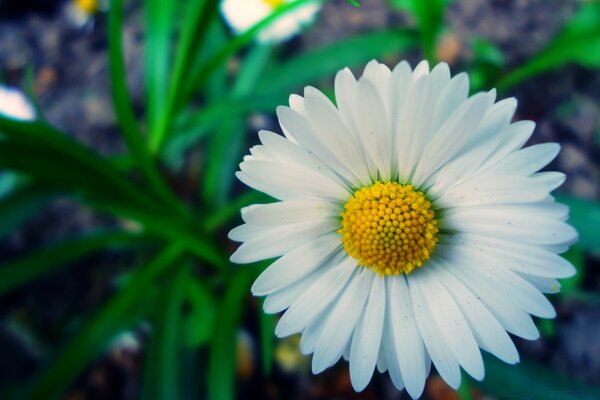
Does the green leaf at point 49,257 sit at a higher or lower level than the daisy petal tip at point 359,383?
higher

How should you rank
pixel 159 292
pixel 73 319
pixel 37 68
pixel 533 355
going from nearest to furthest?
pixel 159 292 → pixel 533 355 → pixel 73 319 → pixel 37 68

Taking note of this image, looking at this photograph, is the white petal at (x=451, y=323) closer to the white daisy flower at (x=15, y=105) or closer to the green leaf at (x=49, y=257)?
the green leaf at (x=49, y=257)

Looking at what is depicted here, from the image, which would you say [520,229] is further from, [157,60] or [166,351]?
[157,60]

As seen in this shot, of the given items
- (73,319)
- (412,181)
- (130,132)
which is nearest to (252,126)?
(130,132)

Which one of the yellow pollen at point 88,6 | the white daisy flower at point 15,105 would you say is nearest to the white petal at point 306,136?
the white daisy flower at point 15,105

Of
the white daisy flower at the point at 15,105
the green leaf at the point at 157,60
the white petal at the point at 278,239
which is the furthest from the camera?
the white daisy flower at the point at 15,105

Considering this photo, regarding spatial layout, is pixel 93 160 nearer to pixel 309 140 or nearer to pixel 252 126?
pixel 309 140
